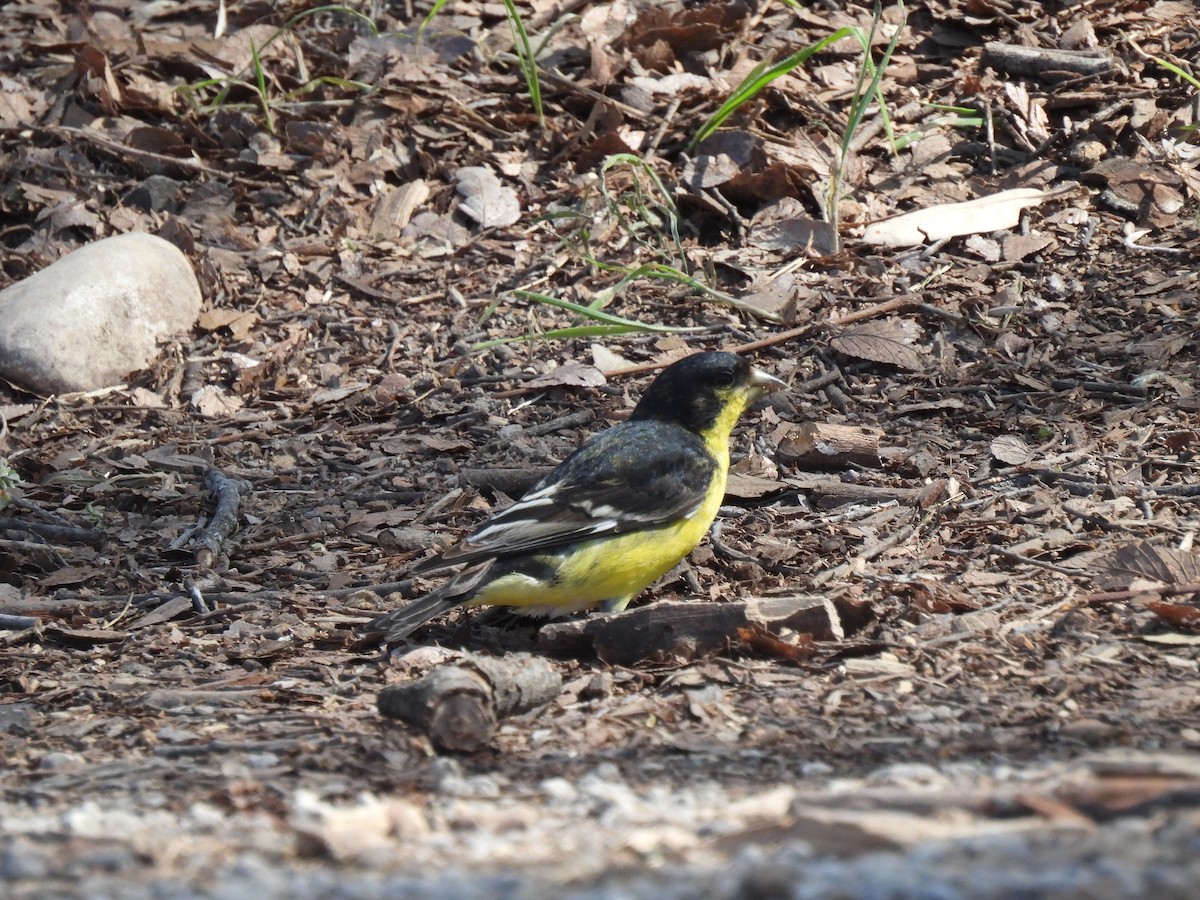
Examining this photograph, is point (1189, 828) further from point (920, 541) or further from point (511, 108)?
point (511, 108)

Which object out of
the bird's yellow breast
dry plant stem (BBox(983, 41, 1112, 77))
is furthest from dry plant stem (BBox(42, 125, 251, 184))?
dry plant stem (BBox(983, 41, 1112, 77))

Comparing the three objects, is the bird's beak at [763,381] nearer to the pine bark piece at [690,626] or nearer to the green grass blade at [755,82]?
the pine bark piece at [690,626]

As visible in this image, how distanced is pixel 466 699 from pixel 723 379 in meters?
2.46

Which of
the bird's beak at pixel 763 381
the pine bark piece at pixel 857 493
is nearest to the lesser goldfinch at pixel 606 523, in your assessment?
the bird's beak at pixel 763 381

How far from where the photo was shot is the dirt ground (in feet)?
10.4

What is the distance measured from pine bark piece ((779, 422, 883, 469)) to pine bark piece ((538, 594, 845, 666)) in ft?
4.83

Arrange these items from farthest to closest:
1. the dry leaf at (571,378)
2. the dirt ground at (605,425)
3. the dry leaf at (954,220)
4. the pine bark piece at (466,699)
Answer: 1. the dry leaf at (954,220)
2. the dry leaf at (571,378)
3. the pine bark piece at (466,699)
4. the dirt ground at (605,425)

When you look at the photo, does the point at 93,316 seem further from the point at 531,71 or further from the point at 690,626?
the point at 690,626

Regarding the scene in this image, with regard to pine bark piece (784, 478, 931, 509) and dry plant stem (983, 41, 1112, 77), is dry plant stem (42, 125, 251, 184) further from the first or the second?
dry plant stem (983, 41, 1112, 77)

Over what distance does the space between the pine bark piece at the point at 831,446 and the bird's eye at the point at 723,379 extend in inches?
20.8

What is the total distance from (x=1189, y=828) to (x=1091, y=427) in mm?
3730

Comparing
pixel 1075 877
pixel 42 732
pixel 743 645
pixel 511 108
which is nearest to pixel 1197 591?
pixel 743 645

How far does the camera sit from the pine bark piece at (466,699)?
3.95m

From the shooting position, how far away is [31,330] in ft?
24.5
